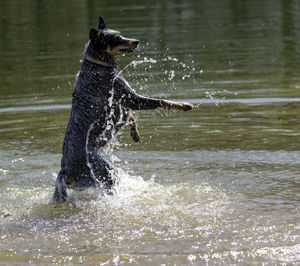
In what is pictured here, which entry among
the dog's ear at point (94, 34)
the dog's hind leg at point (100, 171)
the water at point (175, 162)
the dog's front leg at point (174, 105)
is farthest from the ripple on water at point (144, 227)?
the dog's ear at point (94, 34)

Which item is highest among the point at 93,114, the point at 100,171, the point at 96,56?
the point at 96,56

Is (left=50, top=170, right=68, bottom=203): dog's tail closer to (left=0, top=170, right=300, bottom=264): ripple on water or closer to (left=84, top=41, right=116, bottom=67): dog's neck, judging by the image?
(left=0, top=170, right=300, bottom=264): ripple on water

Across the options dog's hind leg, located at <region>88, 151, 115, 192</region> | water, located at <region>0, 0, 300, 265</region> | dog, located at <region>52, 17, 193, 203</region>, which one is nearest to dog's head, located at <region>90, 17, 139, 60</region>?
dog, located at <region>52, 17, 193, 203</region>

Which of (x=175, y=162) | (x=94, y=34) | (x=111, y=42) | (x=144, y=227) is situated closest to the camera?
(x=144, y=227)

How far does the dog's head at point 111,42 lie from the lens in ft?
21.8

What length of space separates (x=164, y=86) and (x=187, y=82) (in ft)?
2.57

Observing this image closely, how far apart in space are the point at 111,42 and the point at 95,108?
74 cm

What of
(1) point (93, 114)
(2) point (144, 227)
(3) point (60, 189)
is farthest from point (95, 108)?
(2) point (144, 227)

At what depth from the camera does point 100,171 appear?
6871 millimetres

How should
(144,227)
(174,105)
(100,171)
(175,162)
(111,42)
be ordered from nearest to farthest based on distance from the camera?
(144,227), (111,42), (100,171), (174,105), (175,162)

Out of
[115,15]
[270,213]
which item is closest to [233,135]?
[270,213]

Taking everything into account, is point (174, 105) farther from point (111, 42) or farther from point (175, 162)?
point (175, 162)

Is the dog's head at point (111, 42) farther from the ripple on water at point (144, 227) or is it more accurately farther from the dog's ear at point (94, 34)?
the ripple on water at point (144, 227)

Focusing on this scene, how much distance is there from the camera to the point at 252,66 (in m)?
14.5
